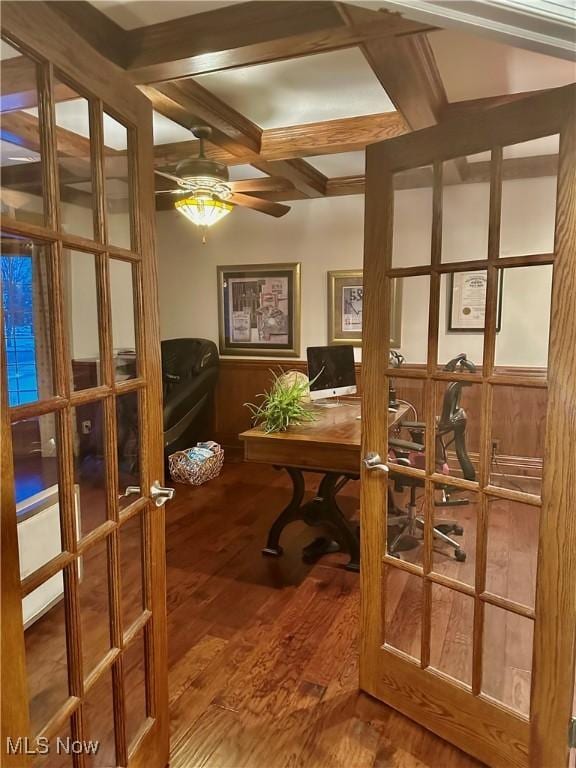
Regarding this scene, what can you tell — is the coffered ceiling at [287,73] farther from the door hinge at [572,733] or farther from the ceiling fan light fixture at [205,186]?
the door hinge at [572,733]

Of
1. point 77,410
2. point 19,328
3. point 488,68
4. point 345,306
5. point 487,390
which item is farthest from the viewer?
point 345,306

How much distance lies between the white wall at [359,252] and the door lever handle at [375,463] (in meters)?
0.39

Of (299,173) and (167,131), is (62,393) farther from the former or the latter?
(299,173)

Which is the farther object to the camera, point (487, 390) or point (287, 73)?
point (287, 73)

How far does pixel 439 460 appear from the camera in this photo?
1821 mm

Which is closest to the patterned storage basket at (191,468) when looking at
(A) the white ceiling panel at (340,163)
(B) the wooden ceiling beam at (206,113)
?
(B) the wooden ceiling beam at (206,113)

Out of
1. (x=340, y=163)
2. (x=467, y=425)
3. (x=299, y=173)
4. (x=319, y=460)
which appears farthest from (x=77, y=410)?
(x=340, y=163)

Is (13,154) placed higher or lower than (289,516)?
higher

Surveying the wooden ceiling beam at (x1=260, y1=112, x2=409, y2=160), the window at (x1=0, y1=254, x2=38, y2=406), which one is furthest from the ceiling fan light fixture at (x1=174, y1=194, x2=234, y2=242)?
the window at (x1=0, y1=254, x2=38, y2=406)

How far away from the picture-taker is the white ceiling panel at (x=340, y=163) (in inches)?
160

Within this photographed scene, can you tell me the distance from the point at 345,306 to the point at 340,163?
1.37 metres

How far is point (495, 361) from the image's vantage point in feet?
5.38

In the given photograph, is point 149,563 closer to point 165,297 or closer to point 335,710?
point 335,710

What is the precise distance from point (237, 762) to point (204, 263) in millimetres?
4731
